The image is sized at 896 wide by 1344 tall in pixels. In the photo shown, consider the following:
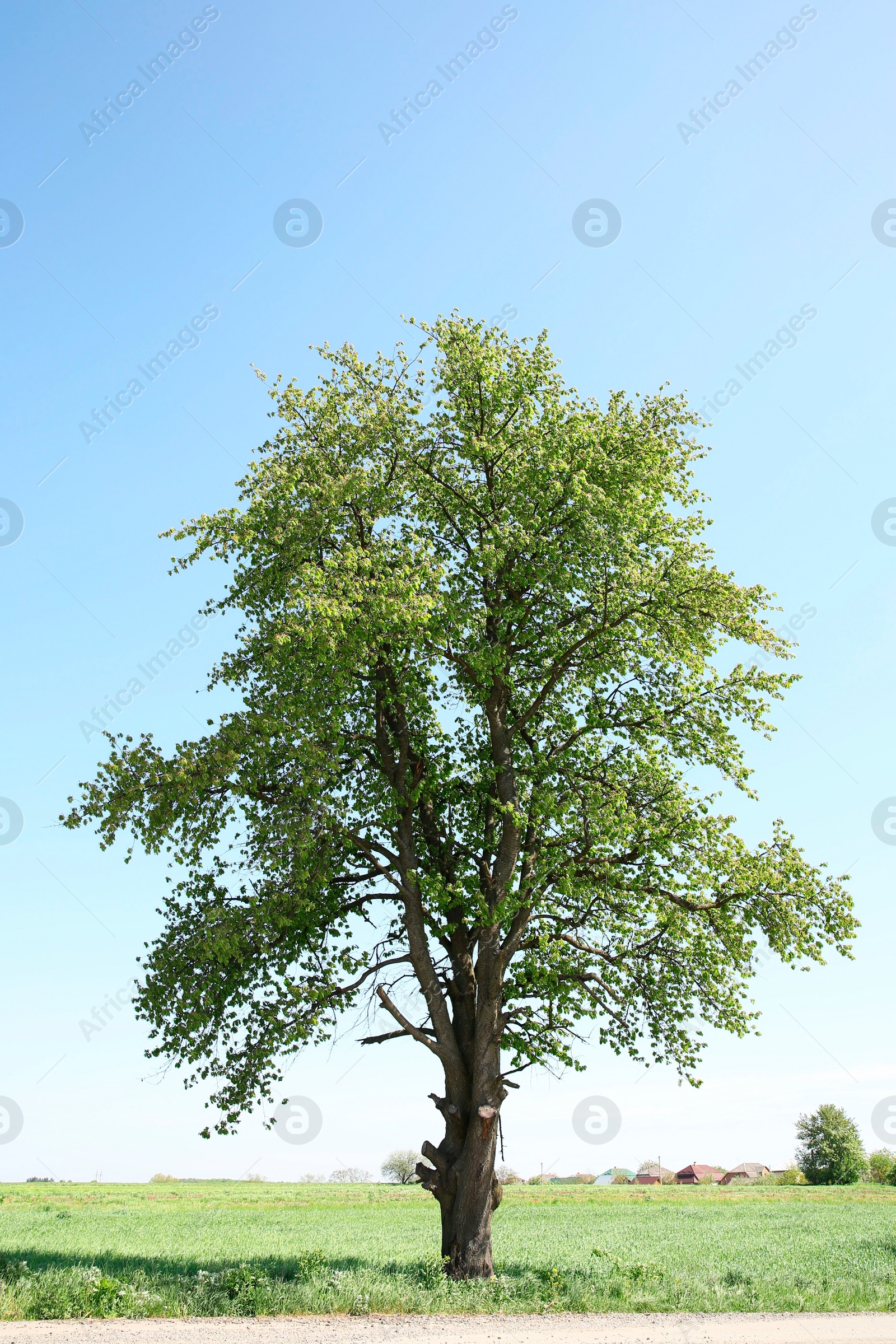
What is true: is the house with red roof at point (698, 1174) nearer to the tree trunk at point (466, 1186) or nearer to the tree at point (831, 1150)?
the tree at point (831, 1150)

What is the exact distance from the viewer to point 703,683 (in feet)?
61.5

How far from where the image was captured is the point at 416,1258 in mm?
21266

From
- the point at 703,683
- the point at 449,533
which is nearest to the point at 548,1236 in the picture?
the point at 703,683

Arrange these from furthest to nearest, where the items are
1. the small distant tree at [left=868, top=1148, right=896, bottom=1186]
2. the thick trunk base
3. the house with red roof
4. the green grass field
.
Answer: the house with red roof
the small distant tree at [left=868, top=1148, right=896, bottom=1186]
the thick trunk base
the green grass field

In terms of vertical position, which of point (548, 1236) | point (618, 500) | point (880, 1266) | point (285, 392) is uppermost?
point (285, 392)

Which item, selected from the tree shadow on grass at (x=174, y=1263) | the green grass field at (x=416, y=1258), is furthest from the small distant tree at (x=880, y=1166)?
the tree shadow on grass at (x=174, y=1263)

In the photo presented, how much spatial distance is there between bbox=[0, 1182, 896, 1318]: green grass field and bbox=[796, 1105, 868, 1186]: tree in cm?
2951

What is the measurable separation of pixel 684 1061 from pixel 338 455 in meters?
13.9

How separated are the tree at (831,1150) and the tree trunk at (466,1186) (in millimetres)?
72328

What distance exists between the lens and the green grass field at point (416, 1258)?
14492mm

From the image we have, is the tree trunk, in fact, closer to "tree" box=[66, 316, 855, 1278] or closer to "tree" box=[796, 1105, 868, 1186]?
"tree" box=[66, 316, 855, 1278]

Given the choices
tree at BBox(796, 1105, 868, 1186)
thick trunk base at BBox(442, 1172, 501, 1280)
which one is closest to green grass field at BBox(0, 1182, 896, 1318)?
thick trunk base at BBox(442, 1172, 501, 1280)

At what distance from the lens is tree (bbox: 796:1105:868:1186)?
75938mm

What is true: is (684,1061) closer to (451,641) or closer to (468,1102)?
(468,1102)
